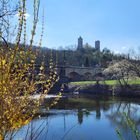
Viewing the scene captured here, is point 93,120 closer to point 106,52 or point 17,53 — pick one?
point 17,53

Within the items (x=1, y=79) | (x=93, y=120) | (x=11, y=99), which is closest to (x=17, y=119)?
(x=11, y=99)

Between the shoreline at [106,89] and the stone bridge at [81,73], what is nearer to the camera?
the shoreline at [106,89]

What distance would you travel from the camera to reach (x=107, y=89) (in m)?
55.0

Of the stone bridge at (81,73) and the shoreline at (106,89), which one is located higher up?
the stone bridge at (81,73)

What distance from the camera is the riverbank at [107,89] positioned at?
49875mm

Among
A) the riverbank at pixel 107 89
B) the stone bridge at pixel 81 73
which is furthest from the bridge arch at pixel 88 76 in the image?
the riverbank at pixel 107 89

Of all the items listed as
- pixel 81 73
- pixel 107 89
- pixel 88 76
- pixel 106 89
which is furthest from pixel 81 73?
pixel 107 89

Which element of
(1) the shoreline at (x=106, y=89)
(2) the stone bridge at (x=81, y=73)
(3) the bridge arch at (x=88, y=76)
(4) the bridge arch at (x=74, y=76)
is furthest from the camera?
(3) the bridge arch at (x=88, y=76)

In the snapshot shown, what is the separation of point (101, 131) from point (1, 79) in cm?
1782

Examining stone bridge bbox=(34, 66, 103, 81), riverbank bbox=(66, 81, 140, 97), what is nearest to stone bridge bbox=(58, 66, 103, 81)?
stone bridge bbox=(34, 66, 103, 81)

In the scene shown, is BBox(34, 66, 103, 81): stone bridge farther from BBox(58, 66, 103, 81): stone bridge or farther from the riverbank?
the riverbank

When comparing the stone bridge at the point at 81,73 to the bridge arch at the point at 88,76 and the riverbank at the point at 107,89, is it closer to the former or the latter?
the bridge arch at the point at 88,76

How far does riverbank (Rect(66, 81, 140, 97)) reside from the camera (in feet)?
164

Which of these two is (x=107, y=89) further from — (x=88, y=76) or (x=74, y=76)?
(x=74, y=76)
